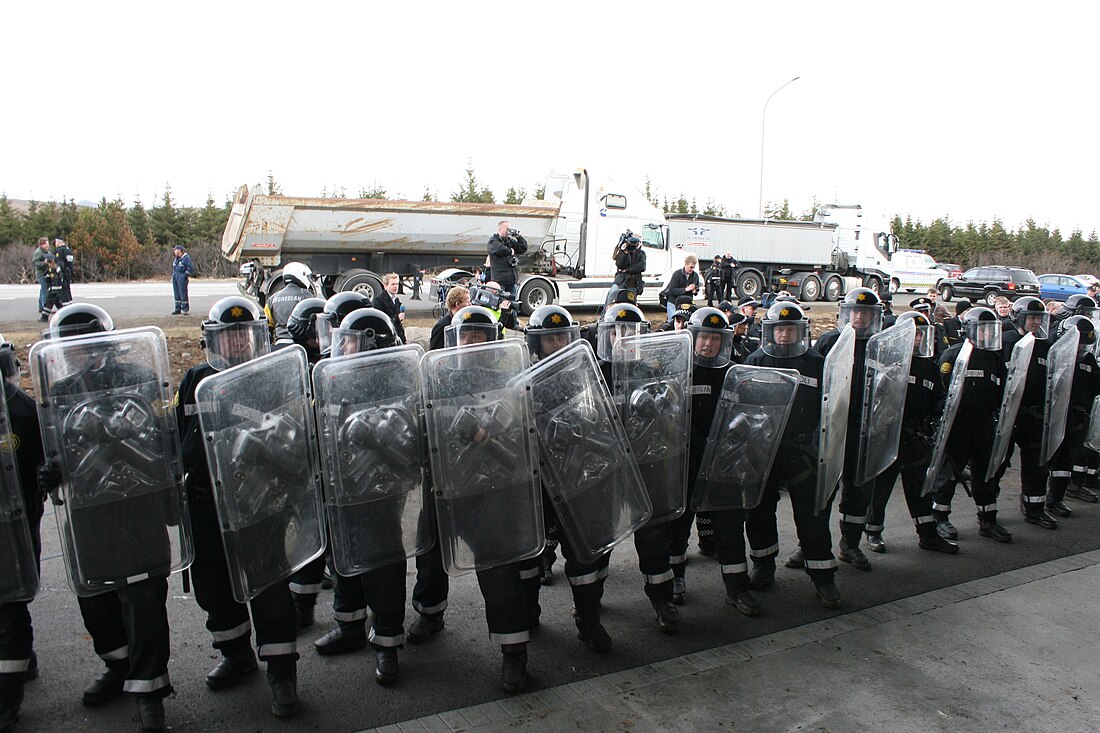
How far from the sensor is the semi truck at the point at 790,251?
2470 cm

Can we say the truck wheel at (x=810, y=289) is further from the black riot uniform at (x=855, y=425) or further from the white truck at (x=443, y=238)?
the black riot uniform at (x=855, y=425)

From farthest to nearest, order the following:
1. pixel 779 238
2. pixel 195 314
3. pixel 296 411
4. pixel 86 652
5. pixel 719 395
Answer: pixel 779 238
pixel 195 314
pixel 719 395
pixel 86 652
pixel 296 411

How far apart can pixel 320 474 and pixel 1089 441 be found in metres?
7.01

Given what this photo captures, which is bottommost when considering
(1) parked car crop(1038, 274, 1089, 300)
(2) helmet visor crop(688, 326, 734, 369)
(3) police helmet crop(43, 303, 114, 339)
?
(1) parked car crop(1038, 274, 1089, 300)

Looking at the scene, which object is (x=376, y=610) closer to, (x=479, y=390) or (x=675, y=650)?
(x=479, y=390)

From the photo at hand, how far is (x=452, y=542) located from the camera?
3.50m

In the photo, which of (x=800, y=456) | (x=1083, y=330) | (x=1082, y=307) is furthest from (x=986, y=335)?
(x=1082, y=307)

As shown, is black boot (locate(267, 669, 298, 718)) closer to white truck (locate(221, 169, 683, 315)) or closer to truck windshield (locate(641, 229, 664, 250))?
white truck (locate(221, 169, 683, 315))

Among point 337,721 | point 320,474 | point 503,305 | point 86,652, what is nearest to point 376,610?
point 337,721

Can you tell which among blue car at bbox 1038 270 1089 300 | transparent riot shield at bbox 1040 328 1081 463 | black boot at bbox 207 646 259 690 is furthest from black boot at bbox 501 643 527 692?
blue car at bbox 1038 270 1089 300

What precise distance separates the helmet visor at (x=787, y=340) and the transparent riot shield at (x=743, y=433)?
0.37m

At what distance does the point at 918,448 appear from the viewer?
18.4 feet

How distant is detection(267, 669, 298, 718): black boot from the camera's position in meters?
3.44

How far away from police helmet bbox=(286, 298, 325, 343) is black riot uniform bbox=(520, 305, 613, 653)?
1.52 metres
